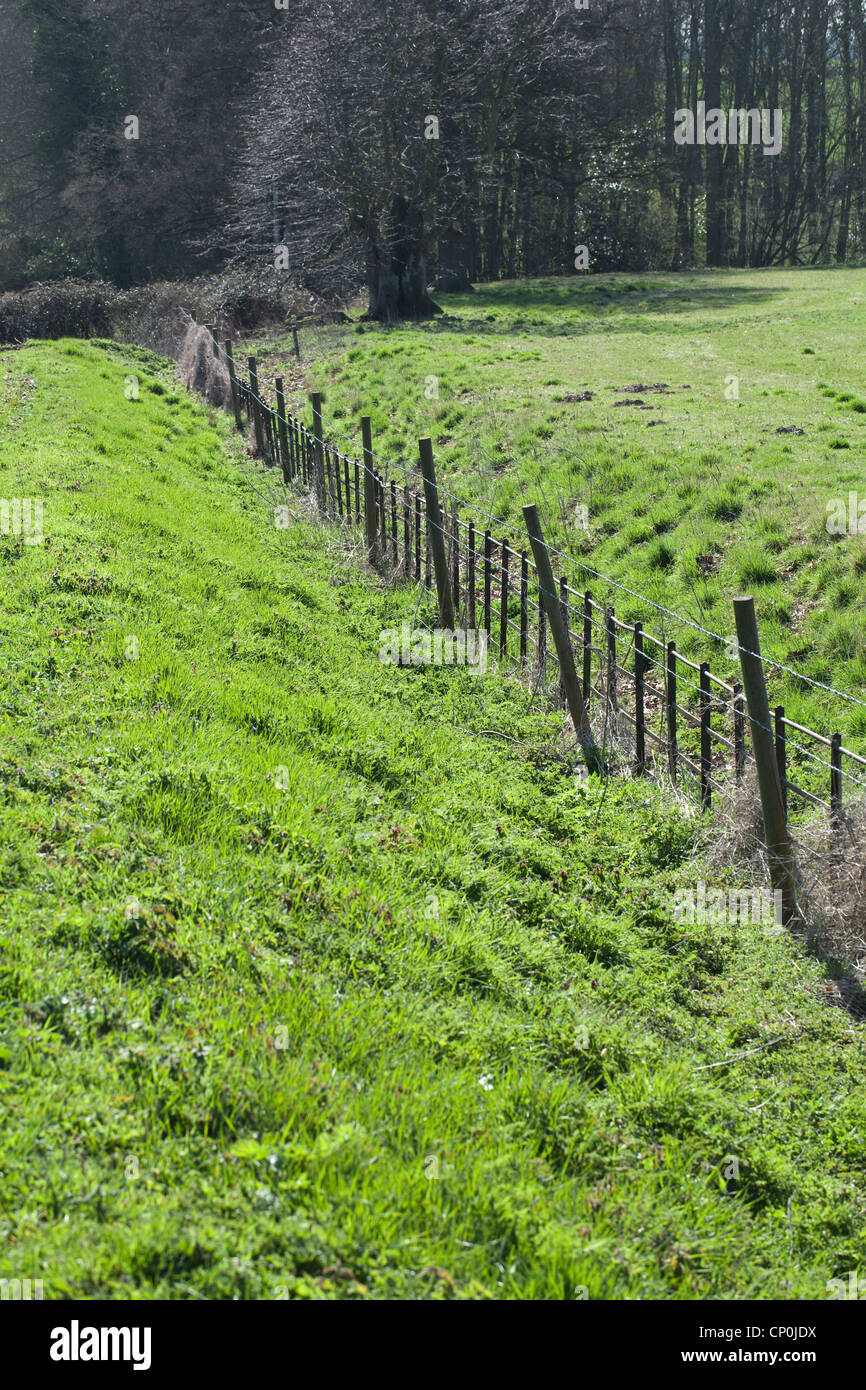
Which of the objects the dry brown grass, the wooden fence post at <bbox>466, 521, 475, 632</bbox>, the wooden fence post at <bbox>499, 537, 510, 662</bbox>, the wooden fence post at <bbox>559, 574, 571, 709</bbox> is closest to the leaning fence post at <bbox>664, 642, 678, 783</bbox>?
the wooden fence post at <bbox>559, 574, 571, 709</bbox>

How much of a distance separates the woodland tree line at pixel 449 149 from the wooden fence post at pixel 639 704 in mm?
24825

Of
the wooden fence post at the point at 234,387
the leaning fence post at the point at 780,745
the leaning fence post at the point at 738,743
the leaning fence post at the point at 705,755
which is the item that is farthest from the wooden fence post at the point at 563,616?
the wooden fence post at the point at 234,387

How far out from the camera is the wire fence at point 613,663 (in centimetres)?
562

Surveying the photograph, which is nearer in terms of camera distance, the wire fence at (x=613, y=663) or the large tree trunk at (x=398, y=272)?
the wire fence at (x=613, y=663)

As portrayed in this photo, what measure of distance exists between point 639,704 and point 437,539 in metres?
2.72

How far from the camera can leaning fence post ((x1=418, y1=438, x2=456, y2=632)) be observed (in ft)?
27.3

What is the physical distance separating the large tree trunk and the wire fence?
17809 mm

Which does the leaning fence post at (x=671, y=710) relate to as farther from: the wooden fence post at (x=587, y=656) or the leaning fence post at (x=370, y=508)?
the leaning fence post at (x=370, y=508)

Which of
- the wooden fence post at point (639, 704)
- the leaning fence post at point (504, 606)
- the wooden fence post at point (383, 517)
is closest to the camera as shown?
the wooden fence post at point (639, 704)

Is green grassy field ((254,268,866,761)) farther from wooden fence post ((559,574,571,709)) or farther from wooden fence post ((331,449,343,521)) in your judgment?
wooden fence post ((331,449,343,521))
